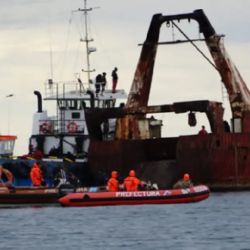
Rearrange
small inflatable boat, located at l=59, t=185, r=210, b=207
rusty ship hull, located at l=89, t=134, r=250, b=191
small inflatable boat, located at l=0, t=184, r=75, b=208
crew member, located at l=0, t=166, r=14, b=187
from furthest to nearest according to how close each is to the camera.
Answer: rusty ship hull, located at l=89, t=134, r=250, b=191 < crew member, located at l=0, t=166, r=14, b=187 < small inflatable boat, located at l=59, t=185, r=210, b=207 < small inflatable boat, located at l=0, t=184, r=75, b=208

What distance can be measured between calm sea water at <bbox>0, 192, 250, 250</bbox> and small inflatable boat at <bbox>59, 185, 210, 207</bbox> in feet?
0.96

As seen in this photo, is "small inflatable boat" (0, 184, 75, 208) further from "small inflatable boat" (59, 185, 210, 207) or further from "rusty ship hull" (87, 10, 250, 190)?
"rusty ship hull" (87, 10, 250, 190)

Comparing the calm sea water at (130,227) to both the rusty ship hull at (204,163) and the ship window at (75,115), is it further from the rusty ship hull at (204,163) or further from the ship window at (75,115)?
the ship window at (75,115)

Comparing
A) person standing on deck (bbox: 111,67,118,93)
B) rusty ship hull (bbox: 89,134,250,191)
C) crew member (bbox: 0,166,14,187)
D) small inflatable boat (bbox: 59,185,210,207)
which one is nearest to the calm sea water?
small inflatable boat (bbox: 59,185,210,207)

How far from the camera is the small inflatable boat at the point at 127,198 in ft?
224

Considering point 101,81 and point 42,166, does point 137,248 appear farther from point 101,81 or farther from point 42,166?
point 101,81

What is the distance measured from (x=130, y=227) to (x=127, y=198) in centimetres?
865

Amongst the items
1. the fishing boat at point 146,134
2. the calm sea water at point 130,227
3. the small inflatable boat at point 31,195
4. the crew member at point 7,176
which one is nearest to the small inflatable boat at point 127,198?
the calm sea water at point 130,227

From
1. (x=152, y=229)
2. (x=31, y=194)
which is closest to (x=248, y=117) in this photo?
(x=31, y=194)

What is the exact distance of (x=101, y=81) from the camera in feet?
292

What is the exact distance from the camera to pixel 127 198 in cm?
6838

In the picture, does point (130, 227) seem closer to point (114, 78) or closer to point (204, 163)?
point (204, 163)

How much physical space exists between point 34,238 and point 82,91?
33.3 meters

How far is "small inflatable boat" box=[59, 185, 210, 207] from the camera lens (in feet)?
224
